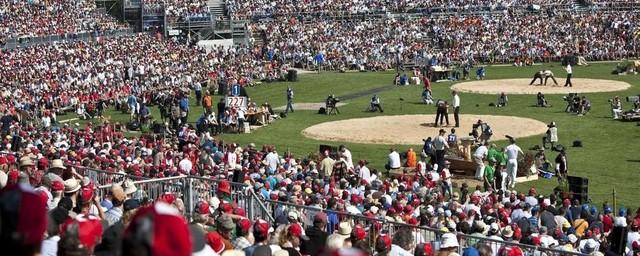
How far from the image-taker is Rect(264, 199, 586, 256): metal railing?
11.1m

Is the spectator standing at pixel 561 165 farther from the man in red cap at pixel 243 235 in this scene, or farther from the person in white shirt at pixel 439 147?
the man in red cap at pixel 243 235

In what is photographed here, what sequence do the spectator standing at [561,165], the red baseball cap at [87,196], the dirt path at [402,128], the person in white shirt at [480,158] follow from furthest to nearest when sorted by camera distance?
the dirt path at [402,128]
the person in white shirt at [480,158]
the spectator standing at [561,165]
the red baseball cap at [87,196]

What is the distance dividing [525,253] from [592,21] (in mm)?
57133

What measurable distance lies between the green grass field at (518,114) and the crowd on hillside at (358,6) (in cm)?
1323

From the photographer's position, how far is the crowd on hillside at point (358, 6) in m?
68.4

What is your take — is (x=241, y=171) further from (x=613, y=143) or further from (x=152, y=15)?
(x=152, y=15)

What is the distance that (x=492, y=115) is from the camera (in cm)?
3694

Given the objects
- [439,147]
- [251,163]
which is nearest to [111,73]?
[439,147]

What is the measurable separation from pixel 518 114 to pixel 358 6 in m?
33.9

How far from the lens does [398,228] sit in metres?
12.1

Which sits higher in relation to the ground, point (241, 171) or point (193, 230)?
point (193, 230)

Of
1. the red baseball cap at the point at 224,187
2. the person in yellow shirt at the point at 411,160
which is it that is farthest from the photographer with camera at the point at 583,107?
the red baseball cap at the point at 224,187

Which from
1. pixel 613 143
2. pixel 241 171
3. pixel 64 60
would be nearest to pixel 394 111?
pixel 613 143

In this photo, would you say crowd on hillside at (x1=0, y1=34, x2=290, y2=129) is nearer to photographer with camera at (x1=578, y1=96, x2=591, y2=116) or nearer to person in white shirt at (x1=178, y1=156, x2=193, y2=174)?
person in white shirt at (x1=178, y1=156, x2=193, y2=174)
